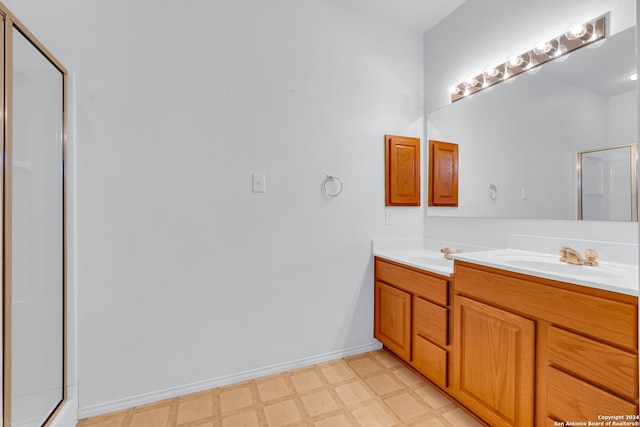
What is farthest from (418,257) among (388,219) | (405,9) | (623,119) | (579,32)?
(405,9)

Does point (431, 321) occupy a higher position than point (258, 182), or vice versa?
point (258, 182)

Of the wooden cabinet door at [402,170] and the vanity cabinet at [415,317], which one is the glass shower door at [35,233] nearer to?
the vanity cabinet at [415,317]

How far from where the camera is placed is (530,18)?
1.68 meters

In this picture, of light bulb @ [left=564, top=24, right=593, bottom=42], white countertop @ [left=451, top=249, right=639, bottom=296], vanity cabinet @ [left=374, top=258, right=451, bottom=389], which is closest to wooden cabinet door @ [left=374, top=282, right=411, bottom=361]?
vanity cabinet @ [left=374, top=258, right=451, bottom=389]

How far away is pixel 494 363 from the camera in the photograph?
1.32 metres

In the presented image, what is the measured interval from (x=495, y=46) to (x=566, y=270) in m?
1.44

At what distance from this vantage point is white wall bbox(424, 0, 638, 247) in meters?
1.39

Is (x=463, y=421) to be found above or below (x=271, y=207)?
below

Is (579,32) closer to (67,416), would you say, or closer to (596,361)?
(596,361)

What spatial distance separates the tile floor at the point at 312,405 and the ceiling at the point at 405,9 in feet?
8.10

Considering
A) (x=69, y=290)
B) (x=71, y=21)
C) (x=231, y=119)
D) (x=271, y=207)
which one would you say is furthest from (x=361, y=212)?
(x=71, y=21)

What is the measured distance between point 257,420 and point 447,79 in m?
2.49

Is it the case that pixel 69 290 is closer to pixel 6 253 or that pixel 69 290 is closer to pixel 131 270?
pixel 131 270

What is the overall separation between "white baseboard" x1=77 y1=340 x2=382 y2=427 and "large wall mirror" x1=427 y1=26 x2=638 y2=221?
50.0 inches
